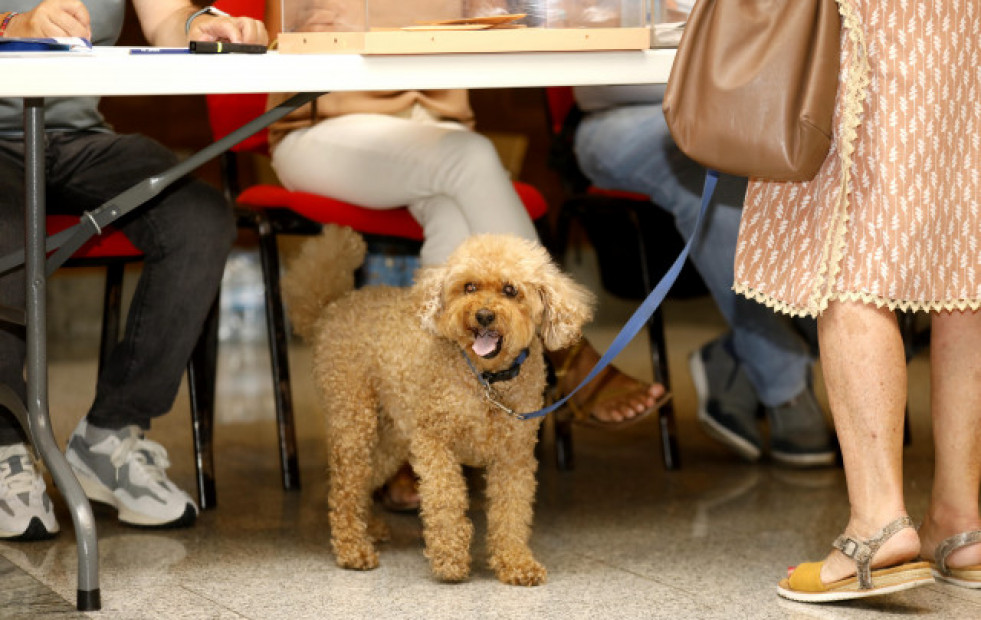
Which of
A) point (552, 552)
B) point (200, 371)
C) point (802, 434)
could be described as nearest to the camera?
point (552, 552)

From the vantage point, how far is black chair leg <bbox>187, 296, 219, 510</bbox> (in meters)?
2.43

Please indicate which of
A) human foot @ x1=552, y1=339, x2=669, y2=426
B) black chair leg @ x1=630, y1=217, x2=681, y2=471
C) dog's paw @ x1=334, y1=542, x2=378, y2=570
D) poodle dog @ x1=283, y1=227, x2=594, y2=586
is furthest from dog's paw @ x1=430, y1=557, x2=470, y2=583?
black chair leg @ x1=630, y1=217, x2=681, y2=471

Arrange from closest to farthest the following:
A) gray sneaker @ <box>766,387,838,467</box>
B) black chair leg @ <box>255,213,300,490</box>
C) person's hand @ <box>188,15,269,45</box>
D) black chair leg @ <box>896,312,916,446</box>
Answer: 1. person's hand @ <box>188,15,269,45</box>
2. black chair leg @ <box>255,213,300,490</box>
3. gray sneaker @ <box>766,387,838,467</box>
4. black chair leg @ <box>896,312,916,446</box>

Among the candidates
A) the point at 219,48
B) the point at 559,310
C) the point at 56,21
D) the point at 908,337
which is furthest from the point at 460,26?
the point at 908,337

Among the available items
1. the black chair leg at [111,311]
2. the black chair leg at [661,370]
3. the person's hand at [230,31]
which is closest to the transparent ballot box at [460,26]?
the person's hand at [230,31]

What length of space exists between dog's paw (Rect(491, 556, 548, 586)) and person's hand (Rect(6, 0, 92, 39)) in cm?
104

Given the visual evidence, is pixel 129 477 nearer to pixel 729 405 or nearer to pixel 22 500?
pixel 22 500

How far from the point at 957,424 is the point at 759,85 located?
625mm

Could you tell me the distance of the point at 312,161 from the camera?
240cm

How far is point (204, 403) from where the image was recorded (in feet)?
8.17

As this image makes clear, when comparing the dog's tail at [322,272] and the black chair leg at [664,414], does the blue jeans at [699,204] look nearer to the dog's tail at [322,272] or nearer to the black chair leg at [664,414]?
the black chair leg at [664,414]

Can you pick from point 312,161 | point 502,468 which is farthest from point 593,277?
point 502,468

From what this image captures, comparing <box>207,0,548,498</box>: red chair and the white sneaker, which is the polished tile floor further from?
<box>207,0,548,498</box>: red chair

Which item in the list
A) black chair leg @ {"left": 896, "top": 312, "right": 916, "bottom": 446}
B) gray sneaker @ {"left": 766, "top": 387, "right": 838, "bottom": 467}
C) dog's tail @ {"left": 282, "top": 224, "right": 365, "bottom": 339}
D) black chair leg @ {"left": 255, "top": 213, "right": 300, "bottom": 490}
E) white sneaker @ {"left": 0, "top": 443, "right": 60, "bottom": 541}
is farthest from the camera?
black chair leg @ {"left": 896, "top": 312, "right": 916, "bottom": 446}
